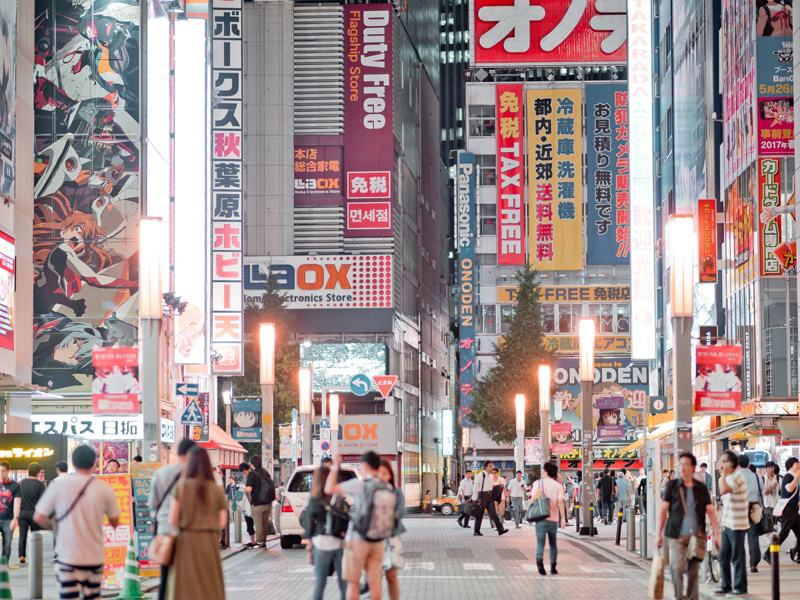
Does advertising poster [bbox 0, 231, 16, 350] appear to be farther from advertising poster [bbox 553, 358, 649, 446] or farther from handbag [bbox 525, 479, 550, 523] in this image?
advertising poster [bbox 553, 358, 649, 446]

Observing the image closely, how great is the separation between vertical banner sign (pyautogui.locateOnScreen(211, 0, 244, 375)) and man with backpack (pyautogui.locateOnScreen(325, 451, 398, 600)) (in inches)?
1333

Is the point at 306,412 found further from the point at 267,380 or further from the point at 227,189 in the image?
the point at 227,189

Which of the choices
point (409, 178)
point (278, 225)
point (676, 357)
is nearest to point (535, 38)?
point (409, 178)

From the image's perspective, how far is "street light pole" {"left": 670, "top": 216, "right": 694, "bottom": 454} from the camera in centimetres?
1838

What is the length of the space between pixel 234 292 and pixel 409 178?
45.4 m

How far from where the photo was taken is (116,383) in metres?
20.0

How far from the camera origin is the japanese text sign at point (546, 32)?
279 ft

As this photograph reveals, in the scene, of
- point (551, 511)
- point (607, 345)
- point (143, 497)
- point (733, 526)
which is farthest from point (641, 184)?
point (143, 497)

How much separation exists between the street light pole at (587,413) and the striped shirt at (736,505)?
46.6 ft

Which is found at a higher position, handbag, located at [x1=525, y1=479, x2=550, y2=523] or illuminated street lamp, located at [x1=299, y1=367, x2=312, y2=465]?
illuminated street lamp, located at [x1=299, y1=367, x2=312, y2=465]

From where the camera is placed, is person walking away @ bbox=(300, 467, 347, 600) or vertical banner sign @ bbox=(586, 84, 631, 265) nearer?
person walking away @ bbox=(300, 467, 347, 600)

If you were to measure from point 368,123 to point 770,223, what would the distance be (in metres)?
41.9

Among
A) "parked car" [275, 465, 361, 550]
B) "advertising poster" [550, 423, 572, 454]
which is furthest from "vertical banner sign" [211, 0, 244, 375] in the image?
"parked car" [275, 465, 361, 550]

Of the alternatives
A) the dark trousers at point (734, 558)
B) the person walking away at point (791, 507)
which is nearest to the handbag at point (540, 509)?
the dark trousers at point (734, 558)
